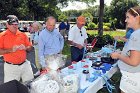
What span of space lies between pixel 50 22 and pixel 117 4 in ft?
158

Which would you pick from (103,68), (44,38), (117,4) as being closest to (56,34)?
(44,38)

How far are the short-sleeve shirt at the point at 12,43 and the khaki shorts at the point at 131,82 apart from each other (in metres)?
1.86

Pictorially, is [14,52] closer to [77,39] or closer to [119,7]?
[77,39]

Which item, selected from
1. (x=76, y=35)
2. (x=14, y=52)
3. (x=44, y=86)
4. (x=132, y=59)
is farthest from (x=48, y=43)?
(x=132, y=59)

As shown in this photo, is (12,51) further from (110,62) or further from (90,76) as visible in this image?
(110,62)

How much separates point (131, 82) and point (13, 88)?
1367 mm

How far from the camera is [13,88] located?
3166mm

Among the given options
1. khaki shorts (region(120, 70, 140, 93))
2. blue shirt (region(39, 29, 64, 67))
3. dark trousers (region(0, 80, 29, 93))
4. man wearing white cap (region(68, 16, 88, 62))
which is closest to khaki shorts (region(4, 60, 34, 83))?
blue shirt (region(39, 29, 64, 67))

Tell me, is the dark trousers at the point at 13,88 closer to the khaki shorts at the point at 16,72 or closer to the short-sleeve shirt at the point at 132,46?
the short-sleeve shirt at the point at 132,46

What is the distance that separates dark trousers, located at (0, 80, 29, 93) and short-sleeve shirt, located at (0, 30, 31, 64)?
4.73 ft

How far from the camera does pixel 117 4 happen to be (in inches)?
2031

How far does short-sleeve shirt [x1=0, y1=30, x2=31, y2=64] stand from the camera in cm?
453

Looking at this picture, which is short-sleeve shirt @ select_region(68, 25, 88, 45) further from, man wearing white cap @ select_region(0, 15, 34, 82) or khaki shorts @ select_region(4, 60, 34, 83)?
khaki shorts @ select_region(4, 60, 34, 83)

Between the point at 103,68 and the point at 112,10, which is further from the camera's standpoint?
the point at 112,10
